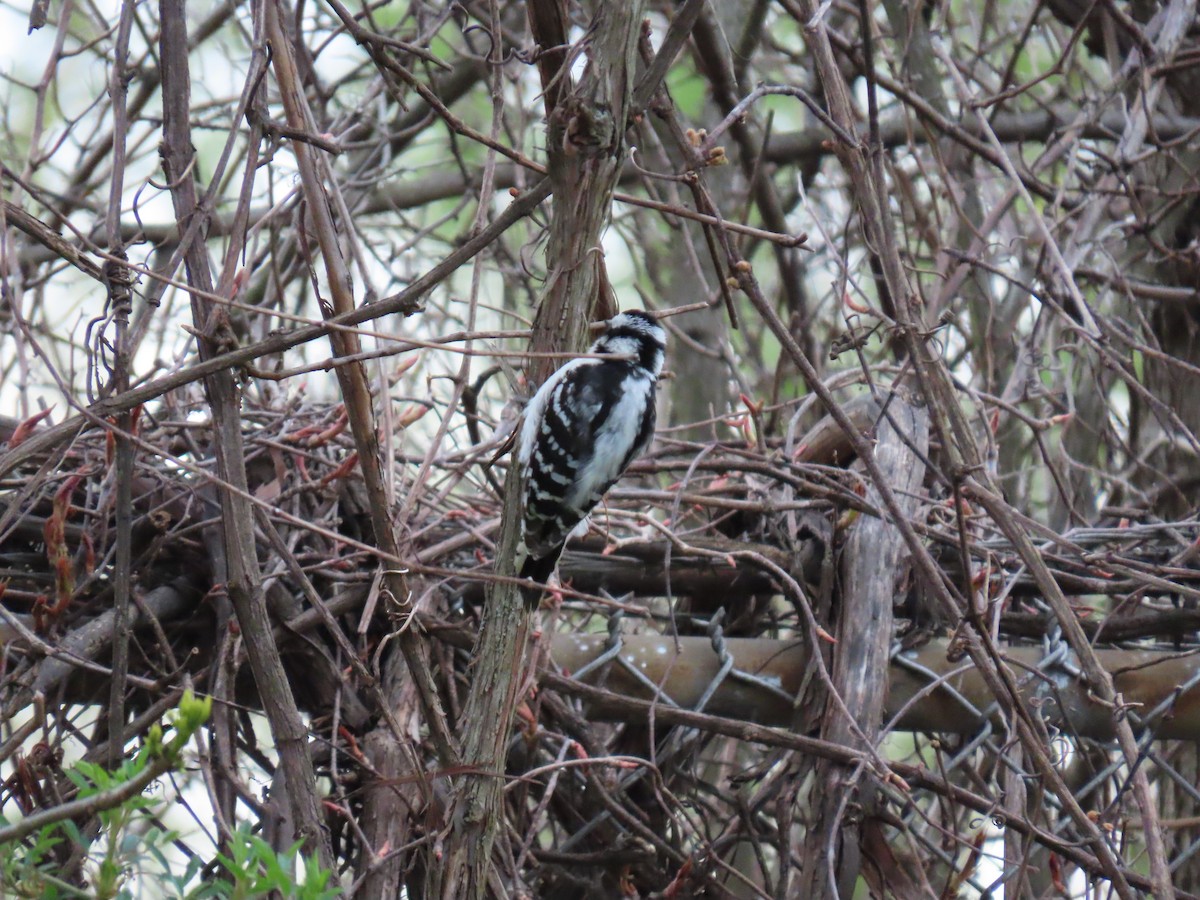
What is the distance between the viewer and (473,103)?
6645 millimetres

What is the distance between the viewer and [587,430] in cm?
338

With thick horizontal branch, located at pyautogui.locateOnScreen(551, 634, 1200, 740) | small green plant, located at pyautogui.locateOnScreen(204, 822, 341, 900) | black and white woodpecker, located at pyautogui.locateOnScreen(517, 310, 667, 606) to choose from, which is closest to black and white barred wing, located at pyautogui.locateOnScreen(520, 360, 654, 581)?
black and white woodpecker, located at pyautogui.locateOnScreen(517, 310, 667, 606)

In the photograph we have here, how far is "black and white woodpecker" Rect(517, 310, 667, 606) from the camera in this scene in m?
2.86

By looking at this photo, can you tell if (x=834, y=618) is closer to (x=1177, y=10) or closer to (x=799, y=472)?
(x=799, y=472)

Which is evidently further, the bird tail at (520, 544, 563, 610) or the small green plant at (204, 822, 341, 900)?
the bird tail at (520, 544, 563, 610)

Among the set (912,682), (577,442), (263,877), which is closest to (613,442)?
(577,442)

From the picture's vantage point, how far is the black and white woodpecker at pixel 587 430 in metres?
2.86

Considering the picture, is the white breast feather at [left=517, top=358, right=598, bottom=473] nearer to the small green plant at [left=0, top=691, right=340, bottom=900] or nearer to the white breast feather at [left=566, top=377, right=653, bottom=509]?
the white breast feather at [left=566, top=377, right=653, bottom=509]

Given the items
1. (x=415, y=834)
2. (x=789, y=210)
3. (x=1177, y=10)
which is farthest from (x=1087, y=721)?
(x=789, y=210)

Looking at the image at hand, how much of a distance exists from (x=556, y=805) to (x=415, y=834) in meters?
0.52

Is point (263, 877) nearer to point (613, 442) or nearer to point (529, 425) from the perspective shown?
point (529, 425)

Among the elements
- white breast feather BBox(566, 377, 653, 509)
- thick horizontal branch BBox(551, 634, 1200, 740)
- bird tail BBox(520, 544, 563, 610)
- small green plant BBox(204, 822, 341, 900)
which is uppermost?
white breast feather BBox(566, 377, 653, 509)

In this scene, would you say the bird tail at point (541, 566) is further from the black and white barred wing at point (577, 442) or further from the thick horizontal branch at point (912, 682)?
the thick horizontal branch at point (912, 682)

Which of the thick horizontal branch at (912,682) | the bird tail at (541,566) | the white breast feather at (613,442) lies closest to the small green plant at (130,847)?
the bird tail at (541,566)
